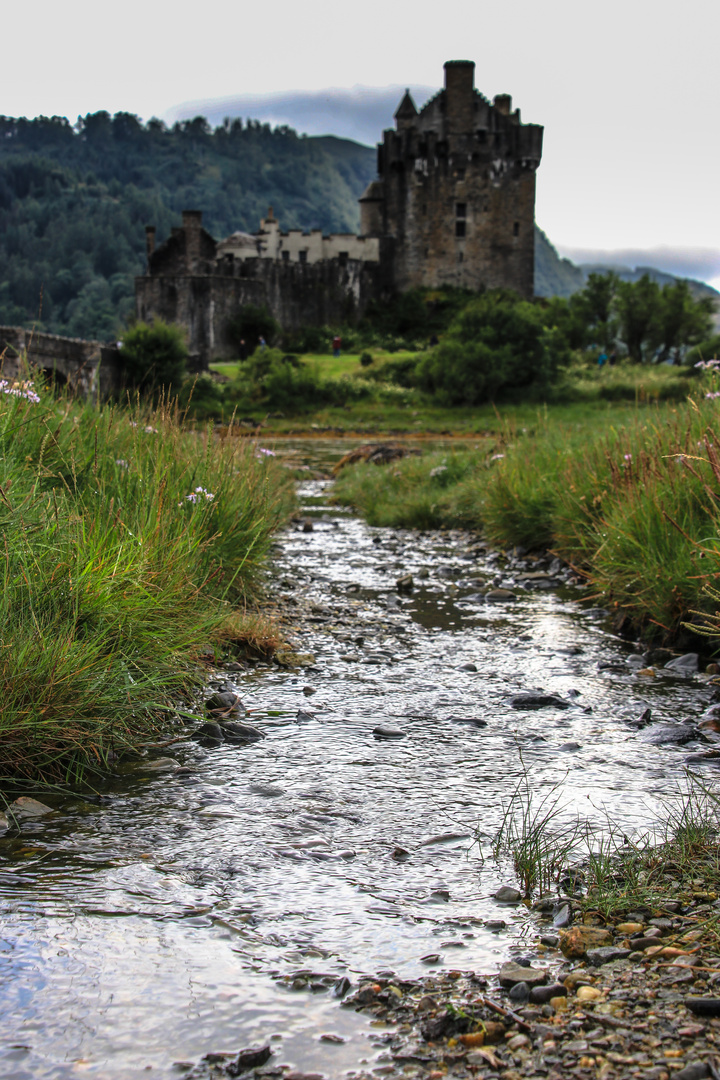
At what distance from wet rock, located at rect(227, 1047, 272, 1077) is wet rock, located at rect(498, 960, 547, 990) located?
655 mm

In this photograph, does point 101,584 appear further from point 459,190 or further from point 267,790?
point 459,190

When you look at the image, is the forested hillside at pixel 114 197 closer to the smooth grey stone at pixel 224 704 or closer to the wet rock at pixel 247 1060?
the smooth grey stone at pixel 224 704

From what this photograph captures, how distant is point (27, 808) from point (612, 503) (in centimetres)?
536

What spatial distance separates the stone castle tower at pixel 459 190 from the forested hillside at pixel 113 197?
33.9 m

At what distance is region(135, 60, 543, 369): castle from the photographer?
62188 mm

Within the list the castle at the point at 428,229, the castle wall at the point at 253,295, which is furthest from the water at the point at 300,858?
the castle at the point at 428,229

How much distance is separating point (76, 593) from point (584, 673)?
3016mm

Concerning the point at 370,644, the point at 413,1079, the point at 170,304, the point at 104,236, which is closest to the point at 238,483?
the point at 370,644

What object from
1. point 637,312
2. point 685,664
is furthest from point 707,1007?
point 637,312

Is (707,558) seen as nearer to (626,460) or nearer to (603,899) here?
(626,460)

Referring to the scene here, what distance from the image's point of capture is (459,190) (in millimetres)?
64188

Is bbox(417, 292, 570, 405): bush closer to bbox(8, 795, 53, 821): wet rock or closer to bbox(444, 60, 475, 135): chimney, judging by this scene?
bbox(444, 60, 475, 135): chimney

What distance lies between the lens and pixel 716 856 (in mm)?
3086

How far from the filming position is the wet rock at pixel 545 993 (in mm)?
2424
